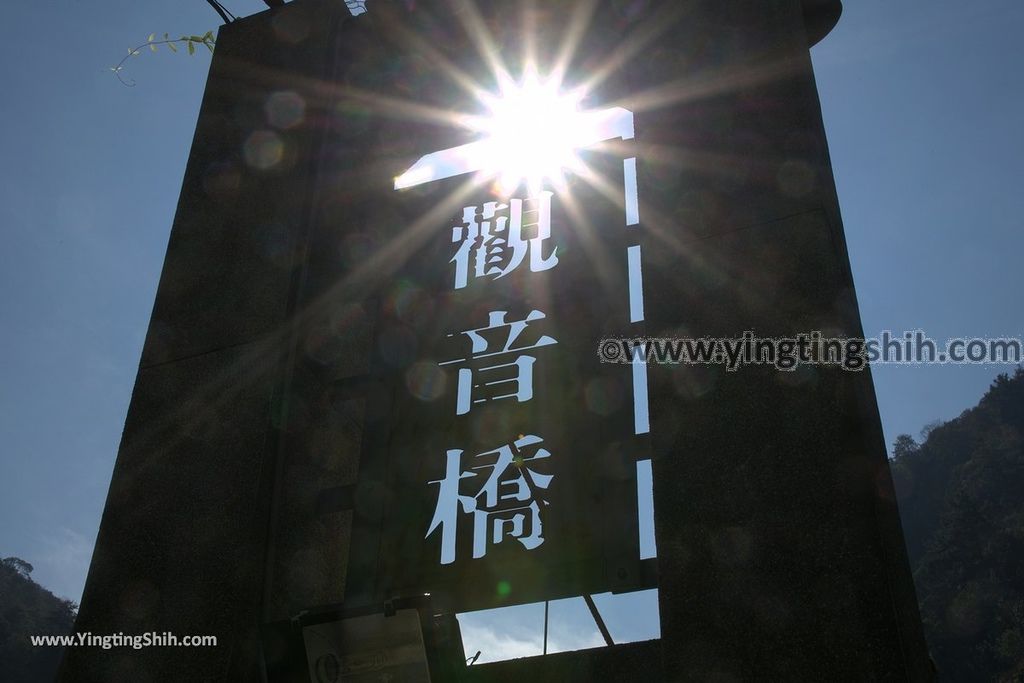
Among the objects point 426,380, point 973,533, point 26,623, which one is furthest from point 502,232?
point 973,533

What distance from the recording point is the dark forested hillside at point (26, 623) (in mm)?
47375

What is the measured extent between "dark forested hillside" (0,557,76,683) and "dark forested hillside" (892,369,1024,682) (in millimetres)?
44255

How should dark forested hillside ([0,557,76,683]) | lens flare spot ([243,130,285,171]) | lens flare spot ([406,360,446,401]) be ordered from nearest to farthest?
1. lens flare spot ([406,360,446,401])
2. lens flare spot ([243,130,285,171])
3. dark forested hillside ([0,557,76,683])

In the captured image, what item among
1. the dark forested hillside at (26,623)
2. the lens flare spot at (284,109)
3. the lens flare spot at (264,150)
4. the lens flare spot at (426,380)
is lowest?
the lens flare spot at (426,380)

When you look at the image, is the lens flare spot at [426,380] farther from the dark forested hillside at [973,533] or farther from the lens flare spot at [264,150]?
Result: the dark forested hillside at [973,533]

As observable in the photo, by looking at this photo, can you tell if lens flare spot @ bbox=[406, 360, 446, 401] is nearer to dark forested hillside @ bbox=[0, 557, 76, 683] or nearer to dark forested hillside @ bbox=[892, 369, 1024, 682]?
dark forested hillside @ bbox=[0, 557, 76, 683]

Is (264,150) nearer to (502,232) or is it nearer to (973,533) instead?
(502,232)

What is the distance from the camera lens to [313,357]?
14.3 feet

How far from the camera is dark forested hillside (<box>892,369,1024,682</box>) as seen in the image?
53250 mm

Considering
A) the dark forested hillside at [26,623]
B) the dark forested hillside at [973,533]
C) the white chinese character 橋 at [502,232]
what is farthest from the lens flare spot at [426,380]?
the dark forested hillside at [973,533]

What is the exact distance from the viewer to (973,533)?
61.5 meters

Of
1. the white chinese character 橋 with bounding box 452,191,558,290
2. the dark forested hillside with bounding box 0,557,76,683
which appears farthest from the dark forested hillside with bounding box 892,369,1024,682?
the white chinese character 橋 with bounding box 452,191,558,290

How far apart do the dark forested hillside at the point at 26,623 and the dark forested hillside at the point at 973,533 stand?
1742 inches

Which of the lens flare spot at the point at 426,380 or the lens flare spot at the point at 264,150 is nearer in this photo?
the lens flare spot at the point at 426,380
